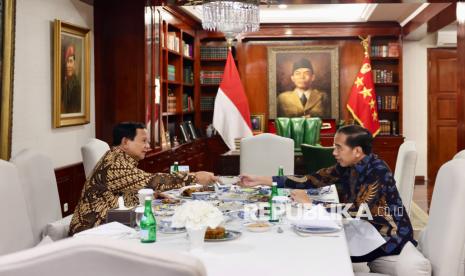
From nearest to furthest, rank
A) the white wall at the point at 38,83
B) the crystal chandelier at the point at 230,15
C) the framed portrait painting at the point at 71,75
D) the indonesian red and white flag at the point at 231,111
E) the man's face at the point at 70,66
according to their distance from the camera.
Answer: the white wall at the point at 38,83
the crystal chandelier at the point at 230,15
the framed portrait painting at the point at 71,75
the man's face at the point at 70,66
the indonesian red and white flag at the point at 231,111

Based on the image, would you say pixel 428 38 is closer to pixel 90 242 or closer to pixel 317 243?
pixel 317 243

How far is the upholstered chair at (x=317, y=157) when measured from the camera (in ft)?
19.0

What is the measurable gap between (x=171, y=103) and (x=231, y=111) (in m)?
0.91

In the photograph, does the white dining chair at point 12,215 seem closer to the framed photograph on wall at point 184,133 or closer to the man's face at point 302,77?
the framed photograph on wall at point 184,133

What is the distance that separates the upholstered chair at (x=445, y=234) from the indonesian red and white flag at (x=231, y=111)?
582 centimetres

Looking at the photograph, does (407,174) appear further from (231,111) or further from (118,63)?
(231,111)

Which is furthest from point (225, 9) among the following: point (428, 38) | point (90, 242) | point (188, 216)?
point (428, 38)

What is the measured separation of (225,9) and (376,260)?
8.24 ft

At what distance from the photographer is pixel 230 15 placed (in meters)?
4.77

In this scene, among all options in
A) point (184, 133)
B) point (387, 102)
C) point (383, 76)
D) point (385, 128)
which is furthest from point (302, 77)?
point (184, 133)

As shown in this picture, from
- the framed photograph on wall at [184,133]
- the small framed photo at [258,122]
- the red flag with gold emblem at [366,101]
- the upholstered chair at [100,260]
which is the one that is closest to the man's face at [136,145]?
the upholstered chair at [100,260]

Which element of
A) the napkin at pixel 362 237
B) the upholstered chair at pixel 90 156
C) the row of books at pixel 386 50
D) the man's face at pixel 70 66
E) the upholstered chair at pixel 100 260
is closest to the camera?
the upholstered chair at pixel 100 260

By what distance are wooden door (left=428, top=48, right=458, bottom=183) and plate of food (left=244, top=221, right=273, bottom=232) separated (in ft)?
25.3

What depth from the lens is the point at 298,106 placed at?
378 inches
